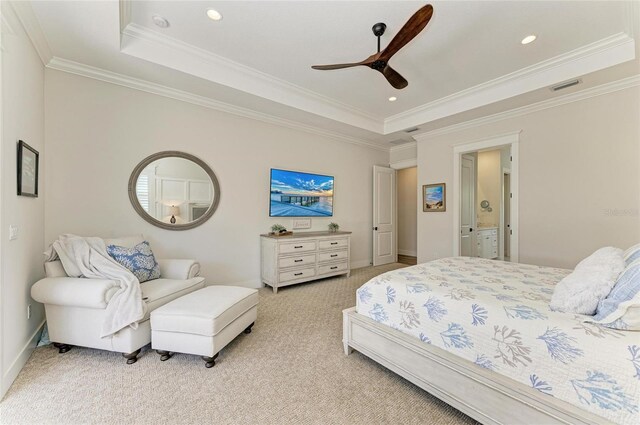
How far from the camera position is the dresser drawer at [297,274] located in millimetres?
3885

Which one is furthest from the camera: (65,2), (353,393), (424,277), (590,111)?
(590,111)

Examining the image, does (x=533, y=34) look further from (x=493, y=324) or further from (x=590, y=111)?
(x=493, y=324)

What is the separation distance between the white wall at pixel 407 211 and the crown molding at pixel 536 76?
292cm

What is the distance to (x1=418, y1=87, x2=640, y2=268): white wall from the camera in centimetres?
302

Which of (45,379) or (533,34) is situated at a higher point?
(533,34)

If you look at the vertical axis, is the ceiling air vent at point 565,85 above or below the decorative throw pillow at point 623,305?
above

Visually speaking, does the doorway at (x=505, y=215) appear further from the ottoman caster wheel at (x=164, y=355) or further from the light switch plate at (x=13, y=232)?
the light switch plate at (x=13, y=232)

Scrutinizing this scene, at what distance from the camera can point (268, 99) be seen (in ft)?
11.5

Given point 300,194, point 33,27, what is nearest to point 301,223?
point 300,194

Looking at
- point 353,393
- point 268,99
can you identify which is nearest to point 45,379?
point 353,393

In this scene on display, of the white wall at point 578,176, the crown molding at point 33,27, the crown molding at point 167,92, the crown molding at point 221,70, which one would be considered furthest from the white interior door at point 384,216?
the crown molding at point 33,27

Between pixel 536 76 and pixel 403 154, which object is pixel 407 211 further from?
pixel 536 76

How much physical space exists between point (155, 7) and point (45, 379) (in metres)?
3.07

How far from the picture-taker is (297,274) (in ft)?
13.2
